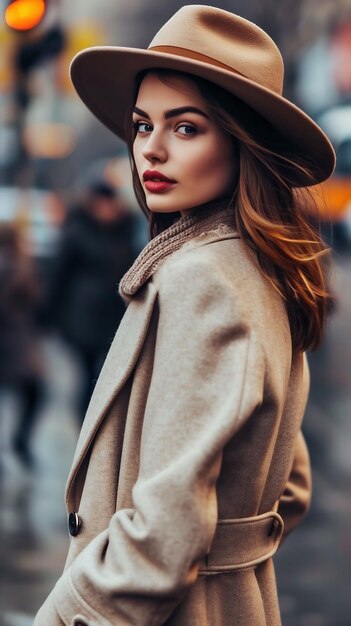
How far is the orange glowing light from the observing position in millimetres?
7098

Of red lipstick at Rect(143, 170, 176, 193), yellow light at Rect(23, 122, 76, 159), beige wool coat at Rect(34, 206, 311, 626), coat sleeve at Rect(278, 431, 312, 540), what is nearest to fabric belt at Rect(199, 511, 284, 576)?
beige wool coat at Rect(34, 206, 311, 626)

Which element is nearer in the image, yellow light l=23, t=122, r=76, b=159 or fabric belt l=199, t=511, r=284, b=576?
fabric belt l=199, t=511, r=284, b=576

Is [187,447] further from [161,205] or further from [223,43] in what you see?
[223,43]

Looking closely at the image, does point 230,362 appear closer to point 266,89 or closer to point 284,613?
point 266,89

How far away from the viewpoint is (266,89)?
217 centimetres

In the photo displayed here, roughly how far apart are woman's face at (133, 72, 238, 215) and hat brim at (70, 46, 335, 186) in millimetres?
54

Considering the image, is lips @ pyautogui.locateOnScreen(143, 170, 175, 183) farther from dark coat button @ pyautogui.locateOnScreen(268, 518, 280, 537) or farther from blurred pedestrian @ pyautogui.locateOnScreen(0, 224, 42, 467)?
blurred pedestrian @ pyautogui.locateOnScreen(0, 224, 42, 467)

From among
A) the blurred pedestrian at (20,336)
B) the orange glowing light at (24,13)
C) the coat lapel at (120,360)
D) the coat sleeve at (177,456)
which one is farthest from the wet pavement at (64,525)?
the orange glowing light at (24,13)

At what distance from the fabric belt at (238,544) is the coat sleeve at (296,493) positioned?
1.43 feet

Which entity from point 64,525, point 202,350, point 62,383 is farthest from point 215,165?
point 62,383

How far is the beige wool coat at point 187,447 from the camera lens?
2.04 meters

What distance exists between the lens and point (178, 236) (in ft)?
7.49

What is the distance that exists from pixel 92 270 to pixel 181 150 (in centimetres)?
579

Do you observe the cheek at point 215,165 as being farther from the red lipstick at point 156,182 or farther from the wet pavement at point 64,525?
the wet pavement at point 64,525
